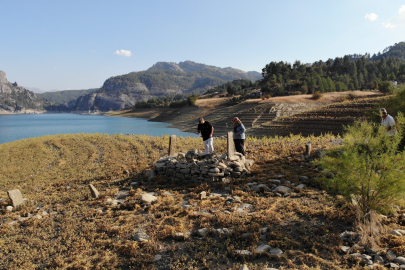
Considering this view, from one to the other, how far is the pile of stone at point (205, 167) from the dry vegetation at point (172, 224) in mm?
464

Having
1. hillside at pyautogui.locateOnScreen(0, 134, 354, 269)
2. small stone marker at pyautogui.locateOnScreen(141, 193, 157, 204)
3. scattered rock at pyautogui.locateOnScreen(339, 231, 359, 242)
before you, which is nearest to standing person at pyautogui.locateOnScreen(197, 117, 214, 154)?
hillside at pyautogui.locateOnScreen(0, 134, 354, 269)

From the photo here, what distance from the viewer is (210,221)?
7.19 metres

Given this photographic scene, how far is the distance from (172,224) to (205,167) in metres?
3.93

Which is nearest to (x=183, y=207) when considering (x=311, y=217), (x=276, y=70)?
(x=311, y=217)

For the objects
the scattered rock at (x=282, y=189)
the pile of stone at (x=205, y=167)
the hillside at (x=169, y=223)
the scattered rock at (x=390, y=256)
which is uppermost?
the pile of stone at (x=205, y=167)

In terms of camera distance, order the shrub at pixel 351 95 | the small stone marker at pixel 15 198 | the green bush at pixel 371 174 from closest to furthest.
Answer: the green bush at pixel 371 174, the small stone marker at pixel 15 198, the shrub at pixel 351 95

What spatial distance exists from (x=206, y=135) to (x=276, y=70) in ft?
368

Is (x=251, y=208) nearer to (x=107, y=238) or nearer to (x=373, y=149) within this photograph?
(x=373, y=149)

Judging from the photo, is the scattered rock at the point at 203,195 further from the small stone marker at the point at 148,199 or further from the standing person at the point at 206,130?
the standing person at the point at 206,130

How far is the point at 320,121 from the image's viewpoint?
38469mm

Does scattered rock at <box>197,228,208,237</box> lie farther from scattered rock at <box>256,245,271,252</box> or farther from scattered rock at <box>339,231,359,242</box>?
scattered rock at <box>339,231,359,242</box>

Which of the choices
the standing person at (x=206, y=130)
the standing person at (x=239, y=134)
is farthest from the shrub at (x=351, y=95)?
the standing person at (x=206, y=130)

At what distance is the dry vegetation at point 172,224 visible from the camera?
5473 mm

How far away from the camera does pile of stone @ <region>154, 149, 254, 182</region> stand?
1064cm
